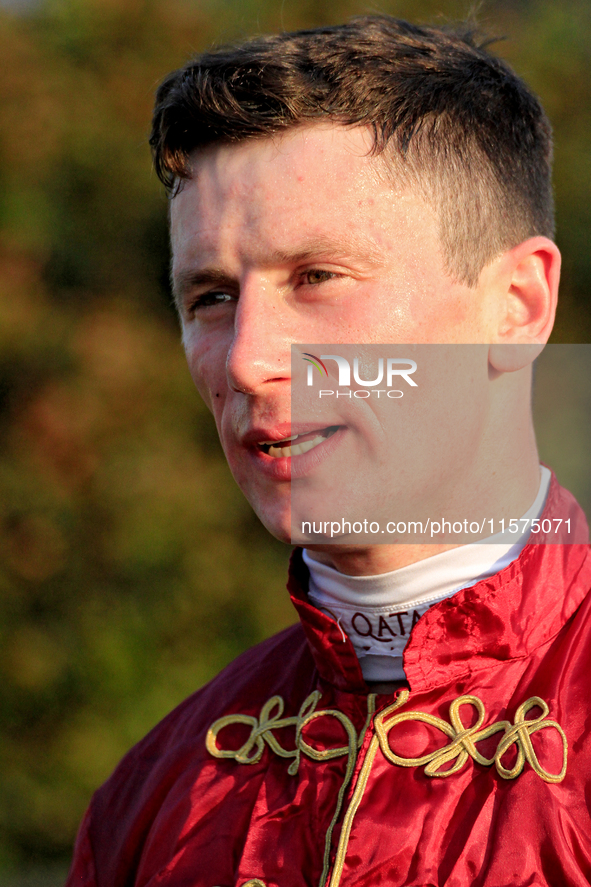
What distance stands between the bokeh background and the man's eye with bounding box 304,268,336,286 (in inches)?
147

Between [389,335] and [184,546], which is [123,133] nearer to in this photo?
[184,546]

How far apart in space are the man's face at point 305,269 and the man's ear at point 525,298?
0.05 meters

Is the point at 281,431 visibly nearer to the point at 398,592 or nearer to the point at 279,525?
the point at 279,525

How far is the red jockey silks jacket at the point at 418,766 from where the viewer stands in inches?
56.5

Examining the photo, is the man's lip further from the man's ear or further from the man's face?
the man's ear

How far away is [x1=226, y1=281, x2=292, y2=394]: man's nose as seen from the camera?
1621mm

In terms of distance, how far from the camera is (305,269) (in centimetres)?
166

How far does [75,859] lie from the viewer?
2.12m

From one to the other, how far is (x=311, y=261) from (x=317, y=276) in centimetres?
3

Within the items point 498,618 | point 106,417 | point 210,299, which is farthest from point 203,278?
point 106,417

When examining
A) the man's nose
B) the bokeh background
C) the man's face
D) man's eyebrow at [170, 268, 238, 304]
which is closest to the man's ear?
the man's face

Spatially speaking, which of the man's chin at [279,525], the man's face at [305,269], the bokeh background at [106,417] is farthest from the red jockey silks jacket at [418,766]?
the bokeh background at [106,417]

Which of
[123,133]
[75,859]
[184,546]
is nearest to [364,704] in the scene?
[75,859]

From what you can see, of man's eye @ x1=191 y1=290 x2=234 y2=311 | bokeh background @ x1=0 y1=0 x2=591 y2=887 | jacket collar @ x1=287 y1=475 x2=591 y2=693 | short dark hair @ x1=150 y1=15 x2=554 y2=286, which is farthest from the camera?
bokeh background @ x1=0 y1=0 x2=591 y2=887
